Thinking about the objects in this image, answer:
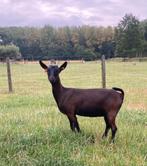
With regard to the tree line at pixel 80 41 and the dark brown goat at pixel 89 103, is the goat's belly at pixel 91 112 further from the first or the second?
the tree line at pixel 80 41

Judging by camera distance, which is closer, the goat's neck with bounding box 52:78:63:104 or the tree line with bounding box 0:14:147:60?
the goat's neck with bounding box 52:78:63:104

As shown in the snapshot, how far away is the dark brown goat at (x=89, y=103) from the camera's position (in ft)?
26.0

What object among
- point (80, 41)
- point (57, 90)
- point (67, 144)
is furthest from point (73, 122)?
point (80, 41)

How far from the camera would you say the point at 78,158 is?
654 centimetres

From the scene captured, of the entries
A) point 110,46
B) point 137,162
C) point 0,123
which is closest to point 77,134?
point 137,162

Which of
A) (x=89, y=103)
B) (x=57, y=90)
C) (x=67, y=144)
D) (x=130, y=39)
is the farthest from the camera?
(x=130, y=39)

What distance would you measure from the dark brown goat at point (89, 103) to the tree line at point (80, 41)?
90.2 m

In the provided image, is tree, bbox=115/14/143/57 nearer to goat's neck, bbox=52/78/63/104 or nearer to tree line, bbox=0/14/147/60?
tree line, bbox=0/14/147/60

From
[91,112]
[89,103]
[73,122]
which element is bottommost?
[73,122]

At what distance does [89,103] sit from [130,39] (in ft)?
330

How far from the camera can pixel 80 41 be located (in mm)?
130250

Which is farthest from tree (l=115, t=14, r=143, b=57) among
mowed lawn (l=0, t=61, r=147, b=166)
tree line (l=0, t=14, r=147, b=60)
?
mowed lawn (l=0, t=61, r=147, b=166)

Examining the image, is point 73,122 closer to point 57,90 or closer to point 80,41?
point 57,90

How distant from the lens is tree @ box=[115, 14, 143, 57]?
105m
